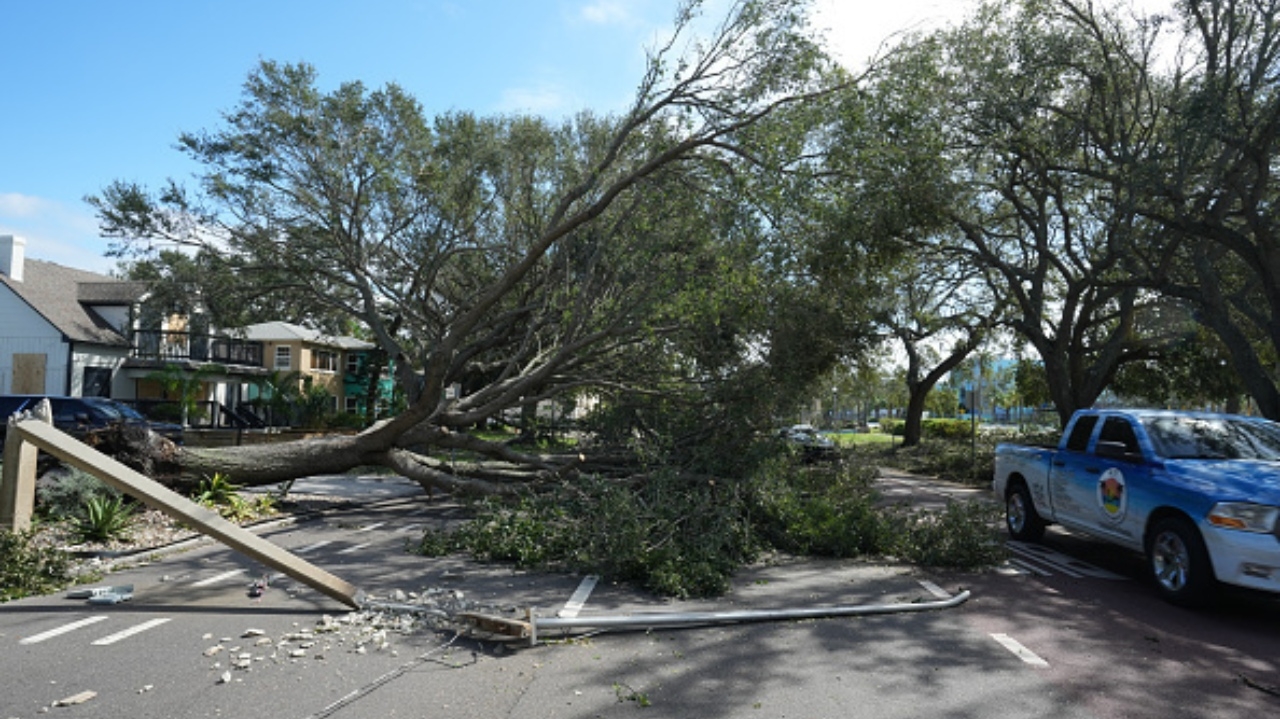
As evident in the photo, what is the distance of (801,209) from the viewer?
36.4ft

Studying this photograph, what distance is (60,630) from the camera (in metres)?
6.22

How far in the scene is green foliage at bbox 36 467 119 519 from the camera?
33.6 ft

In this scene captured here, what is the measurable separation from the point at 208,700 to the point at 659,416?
Answer: 8.48 m

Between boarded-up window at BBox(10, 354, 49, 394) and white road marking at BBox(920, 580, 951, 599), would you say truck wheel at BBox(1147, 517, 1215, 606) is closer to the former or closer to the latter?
white road marking at BBox(920, 580, 951, 599)

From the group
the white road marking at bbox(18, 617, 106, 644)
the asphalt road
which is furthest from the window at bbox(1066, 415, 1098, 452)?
the white road marking at bbox(18, 617, 106, 644)

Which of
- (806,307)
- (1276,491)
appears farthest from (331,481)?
(1276,491)

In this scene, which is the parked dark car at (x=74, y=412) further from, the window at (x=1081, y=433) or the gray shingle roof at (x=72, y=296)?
the window at (x=1081, y=433)

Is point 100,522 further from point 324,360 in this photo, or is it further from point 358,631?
point 324,360

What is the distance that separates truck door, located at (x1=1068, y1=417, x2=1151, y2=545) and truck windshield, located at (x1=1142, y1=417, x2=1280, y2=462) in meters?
0.27

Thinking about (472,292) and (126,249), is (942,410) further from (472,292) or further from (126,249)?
(126,249)

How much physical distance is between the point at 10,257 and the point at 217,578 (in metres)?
30.7

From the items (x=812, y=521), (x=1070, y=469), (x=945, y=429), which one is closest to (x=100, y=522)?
(x=812, y=521)

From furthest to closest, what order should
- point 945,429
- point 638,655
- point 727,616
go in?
point 945,429 < point 727,616 < point 638,655

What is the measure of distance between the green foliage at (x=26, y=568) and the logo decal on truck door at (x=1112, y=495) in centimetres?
1012
